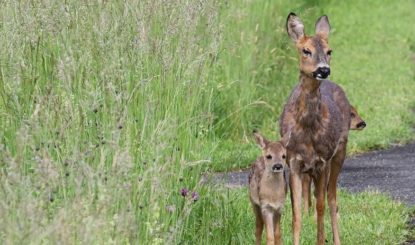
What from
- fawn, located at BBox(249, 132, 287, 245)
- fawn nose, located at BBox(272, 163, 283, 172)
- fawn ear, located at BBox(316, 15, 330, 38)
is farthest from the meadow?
fawn ear, located at BBox(316, 15, 330, 38)

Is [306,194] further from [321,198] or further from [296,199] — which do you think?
[296,199]

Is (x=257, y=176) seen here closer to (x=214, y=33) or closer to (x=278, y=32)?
(x=214, y=33)

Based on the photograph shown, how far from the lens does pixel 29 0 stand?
9562 mm

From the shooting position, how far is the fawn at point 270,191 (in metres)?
9.31

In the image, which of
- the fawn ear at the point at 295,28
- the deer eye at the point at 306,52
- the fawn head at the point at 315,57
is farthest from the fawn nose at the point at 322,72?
the fawn ear at the point at 295,28

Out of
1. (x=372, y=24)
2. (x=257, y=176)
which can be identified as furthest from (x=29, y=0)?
(x=372, y=24)

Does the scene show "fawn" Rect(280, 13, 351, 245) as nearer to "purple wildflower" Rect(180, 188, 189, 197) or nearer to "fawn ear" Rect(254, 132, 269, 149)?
"fawn ear" Rect(254, 132, 269, 149)

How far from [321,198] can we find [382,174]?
319 centimetres

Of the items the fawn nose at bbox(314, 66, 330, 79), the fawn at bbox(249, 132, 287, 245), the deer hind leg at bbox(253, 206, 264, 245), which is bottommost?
the deer hind leg at bbox(253, 206, 264, 245)

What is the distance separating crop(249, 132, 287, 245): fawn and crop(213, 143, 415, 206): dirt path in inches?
83.7

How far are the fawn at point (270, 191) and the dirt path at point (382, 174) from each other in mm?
2125

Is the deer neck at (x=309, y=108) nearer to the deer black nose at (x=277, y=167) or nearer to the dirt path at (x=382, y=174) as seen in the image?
the deer black nose at (x=277, y=167)

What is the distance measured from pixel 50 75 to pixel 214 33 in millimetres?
1614

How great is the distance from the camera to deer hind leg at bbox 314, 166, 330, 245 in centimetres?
979
